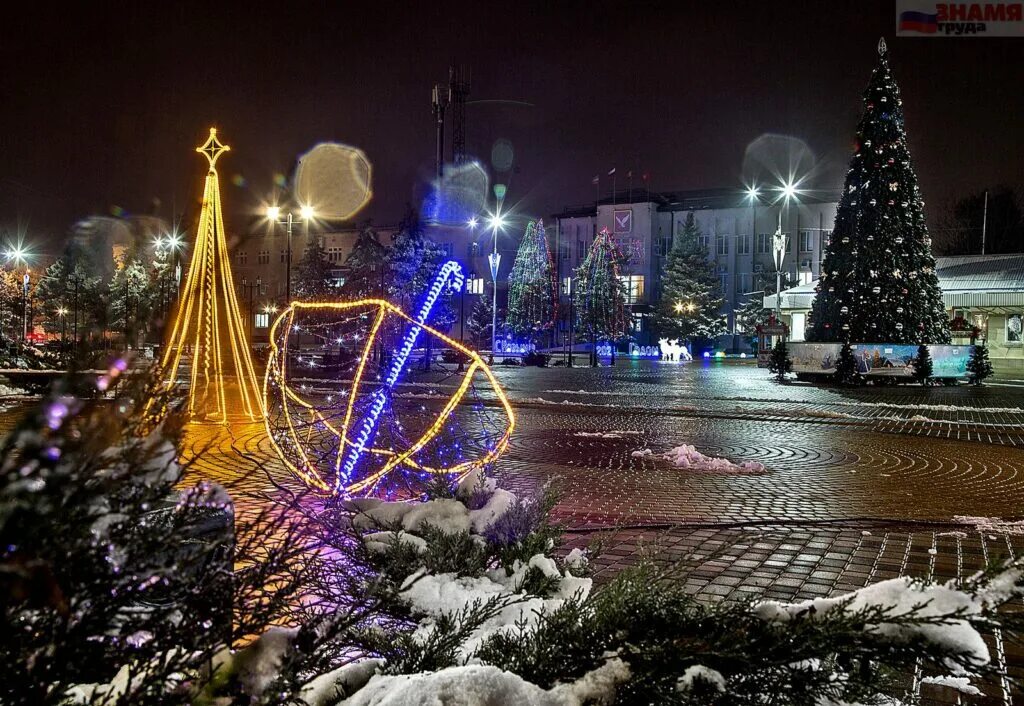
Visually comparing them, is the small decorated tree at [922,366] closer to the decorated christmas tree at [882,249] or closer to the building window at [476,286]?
the decorated christmas tree at [882,249]

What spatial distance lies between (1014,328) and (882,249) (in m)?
20.3

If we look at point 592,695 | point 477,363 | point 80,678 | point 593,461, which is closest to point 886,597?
point 592,695

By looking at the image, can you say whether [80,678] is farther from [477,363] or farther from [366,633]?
[477,363]

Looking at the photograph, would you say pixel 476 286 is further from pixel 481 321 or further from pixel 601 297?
pixel 601 297

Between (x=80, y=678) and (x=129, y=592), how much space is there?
0.21 metres

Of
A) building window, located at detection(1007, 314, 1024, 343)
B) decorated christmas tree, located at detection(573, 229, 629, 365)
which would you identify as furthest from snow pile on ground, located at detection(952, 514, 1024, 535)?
decorated christmas tree, located at detection(573, 229, 629, 365)

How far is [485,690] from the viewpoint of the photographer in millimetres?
2211

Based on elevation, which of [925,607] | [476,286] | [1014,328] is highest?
[476,286]

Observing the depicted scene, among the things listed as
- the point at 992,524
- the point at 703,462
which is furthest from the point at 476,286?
the point at 992,524

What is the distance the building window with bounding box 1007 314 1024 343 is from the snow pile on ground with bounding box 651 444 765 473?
46.4 meters

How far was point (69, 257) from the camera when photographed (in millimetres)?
74625

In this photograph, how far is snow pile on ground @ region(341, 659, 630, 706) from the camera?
86.5 inches

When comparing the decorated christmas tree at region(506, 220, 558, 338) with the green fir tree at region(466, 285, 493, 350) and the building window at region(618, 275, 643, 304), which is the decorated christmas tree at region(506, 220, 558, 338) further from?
the building window at region(618, 275, 643, 304)

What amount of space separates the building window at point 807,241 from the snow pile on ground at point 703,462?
6661cm
